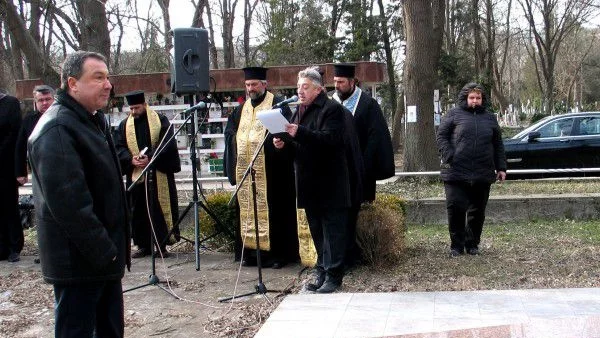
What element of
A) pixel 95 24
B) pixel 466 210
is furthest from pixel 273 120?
pixel 95 24

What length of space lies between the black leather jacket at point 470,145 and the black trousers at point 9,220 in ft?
15.9

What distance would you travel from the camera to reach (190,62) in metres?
7.42

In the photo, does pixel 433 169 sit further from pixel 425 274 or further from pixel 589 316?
pixel 589 316

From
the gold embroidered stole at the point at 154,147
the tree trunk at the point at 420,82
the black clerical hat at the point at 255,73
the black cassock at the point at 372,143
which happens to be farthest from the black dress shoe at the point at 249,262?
the tree trunk at the point at 420,82

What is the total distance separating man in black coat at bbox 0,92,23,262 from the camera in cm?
817

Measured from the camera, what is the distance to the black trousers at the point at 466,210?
7305mm

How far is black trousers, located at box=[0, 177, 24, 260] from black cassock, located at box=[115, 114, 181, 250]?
134 cm

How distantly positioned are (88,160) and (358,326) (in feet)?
7.45

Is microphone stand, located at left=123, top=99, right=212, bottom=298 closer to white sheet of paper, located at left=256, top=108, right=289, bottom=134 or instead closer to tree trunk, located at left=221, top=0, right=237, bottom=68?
white sheet of paper, located at left=256, top=108, right=289, bottom=134

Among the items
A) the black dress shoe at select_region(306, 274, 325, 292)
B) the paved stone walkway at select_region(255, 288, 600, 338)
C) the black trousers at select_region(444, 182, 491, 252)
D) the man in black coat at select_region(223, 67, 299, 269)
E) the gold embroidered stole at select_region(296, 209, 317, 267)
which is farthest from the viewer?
the man in black coat at select_region(223, 67, 299, 269)

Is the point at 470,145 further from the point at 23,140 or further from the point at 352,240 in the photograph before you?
the point at 23,140

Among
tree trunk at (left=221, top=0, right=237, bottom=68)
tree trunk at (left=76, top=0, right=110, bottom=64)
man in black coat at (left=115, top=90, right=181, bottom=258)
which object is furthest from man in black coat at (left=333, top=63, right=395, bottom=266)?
tree trunk at (left=221, top=0, right=237, bottom=68)

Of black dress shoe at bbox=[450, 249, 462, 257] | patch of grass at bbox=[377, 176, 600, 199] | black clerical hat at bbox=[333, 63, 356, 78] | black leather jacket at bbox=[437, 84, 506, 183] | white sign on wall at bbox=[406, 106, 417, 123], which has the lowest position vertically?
black dress shoe at bbox=[450, 249, 462, 257]

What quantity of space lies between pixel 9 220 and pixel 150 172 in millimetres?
1829
